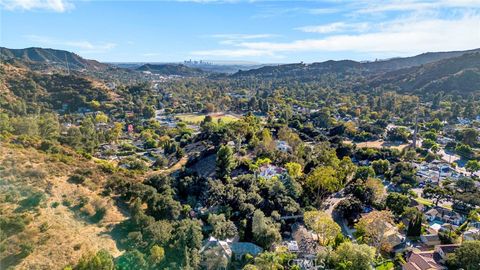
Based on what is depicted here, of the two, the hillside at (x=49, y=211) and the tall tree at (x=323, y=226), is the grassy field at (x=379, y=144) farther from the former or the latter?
the hillside at (x=49, y=211)

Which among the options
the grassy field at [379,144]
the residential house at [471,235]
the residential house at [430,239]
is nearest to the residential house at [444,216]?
the residential house at [471,235]

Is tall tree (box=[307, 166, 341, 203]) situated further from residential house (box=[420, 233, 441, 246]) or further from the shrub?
the shrub

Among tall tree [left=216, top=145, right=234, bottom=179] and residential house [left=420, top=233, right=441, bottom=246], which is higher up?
tall tree [left=216, top=145, right=234, bottom=179]

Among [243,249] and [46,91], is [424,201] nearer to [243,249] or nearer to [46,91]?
[243,249]

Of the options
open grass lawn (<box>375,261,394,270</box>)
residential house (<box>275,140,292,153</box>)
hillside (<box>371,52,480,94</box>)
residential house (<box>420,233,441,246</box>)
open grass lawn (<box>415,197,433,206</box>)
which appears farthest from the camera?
hillside (<box>371,52,480,94</box>)

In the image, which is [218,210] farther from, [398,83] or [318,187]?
[398,83]

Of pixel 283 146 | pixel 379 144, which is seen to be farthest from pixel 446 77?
pixel 283 146

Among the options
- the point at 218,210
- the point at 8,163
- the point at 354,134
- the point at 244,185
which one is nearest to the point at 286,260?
the point at 218,210

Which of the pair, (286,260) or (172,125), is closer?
(286,260)

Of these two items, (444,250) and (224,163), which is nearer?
(444,250)

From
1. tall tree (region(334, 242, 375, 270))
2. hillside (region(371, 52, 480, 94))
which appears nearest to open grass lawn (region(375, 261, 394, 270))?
tall tree (region(334, 242, 375, 270))

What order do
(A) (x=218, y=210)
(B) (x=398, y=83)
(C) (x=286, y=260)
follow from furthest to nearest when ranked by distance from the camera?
(B) (x=398, y=83) < (A) (x=218, y=210) < (C) (x=286, y=260)
